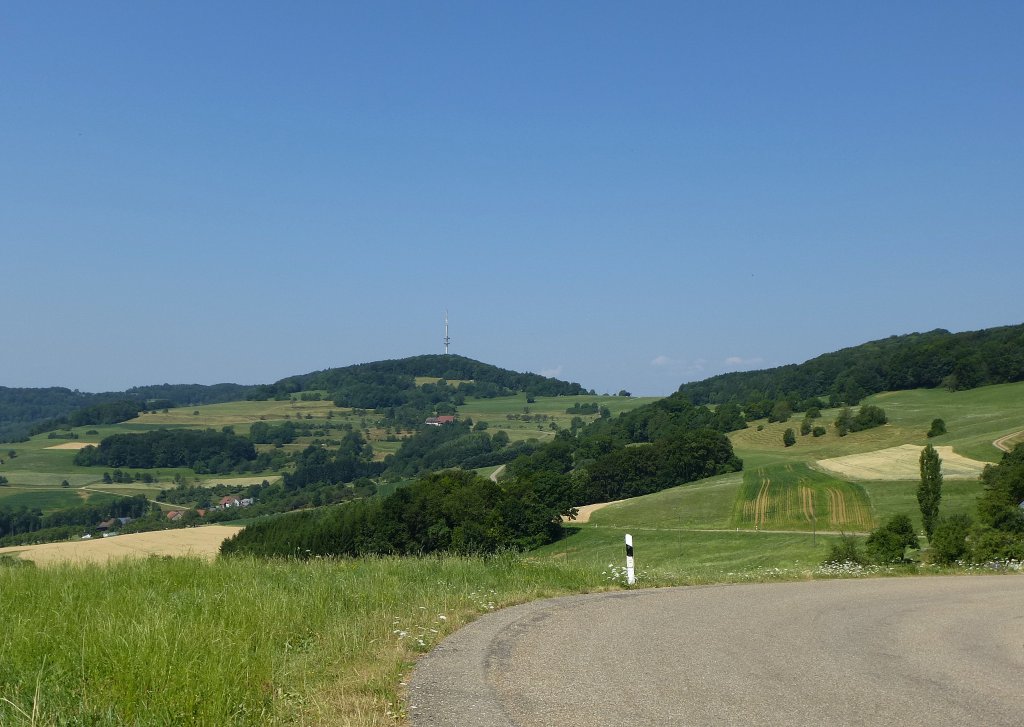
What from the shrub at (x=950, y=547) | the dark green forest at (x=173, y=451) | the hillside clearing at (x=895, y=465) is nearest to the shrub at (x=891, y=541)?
the shrub at (x=950, y=547)

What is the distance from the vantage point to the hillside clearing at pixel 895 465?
6994cm

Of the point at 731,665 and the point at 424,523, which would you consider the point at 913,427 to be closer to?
the point at 424,523

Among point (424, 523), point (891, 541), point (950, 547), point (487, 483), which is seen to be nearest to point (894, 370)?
point (487, 483)

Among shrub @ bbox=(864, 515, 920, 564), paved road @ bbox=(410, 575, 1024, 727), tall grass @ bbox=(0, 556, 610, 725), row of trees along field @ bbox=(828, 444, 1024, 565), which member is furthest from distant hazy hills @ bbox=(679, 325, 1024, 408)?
tall grass @ bbox=(0, 556, 610, 725)

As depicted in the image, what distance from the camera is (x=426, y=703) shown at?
6.28 m

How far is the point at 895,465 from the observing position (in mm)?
81125

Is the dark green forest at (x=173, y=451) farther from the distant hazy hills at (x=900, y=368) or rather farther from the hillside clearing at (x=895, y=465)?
the hillside clearing at (x=895, y=465)

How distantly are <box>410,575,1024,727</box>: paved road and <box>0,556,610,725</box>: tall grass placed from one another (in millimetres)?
644

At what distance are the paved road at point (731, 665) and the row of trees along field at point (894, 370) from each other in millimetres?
124130

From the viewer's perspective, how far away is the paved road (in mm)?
6055

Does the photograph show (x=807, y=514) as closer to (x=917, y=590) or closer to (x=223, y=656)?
(x=917, y=590)

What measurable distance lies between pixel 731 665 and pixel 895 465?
3185 inches

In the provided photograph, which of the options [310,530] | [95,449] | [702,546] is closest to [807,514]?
[702,546]

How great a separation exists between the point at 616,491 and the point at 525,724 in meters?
104
